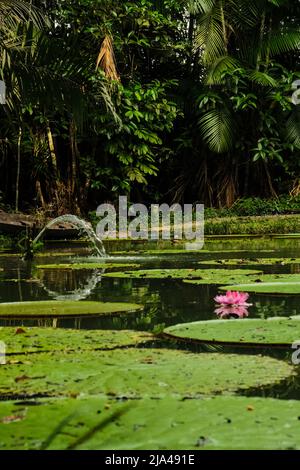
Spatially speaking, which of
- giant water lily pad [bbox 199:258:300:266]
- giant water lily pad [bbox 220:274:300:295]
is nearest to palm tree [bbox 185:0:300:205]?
giant water lily pad [bbox 199:258:300:266]

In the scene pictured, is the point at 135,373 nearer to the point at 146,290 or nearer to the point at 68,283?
the point at 146,290

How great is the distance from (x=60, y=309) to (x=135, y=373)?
4.36 feet

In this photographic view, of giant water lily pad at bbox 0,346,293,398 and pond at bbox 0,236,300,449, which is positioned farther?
giant water lily pad at bbox 0,346,293,398

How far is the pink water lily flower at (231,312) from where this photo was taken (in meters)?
3.08

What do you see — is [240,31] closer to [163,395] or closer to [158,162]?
[158,162]

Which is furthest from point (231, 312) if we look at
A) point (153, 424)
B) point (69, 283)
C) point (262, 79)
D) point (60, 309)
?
point (262, 79)

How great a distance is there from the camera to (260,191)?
13.2 meters

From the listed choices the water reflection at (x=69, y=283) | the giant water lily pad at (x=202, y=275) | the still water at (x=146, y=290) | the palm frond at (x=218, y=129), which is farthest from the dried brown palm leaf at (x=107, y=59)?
the giant water lily pad at (x=202, y=275)

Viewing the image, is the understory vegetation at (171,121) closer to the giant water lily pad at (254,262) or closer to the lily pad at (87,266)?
the lily pad at (87,266)

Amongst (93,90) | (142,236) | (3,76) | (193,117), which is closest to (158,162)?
(193,117)

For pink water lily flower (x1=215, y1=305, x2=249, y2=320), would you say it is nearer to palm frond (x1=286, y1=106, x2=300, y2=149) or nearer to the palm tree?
the palm tree

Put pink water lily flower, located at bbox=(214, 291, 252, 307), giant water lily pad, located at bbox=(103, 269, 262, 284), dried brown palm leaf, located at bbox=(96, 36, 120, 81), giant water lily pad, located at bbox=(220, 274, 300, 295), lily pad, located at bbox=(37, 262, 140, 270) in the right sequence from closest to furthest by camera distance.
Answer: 1. pink water lily flower, located at bbox=(214, 291, 252, 307)
2. giant water lily pad, located at bbox=(220, 274, 300, 295)
3. giant water lily pad, located at bbox=(103, 269, 262, 284)
4. lily pad, located at bbox=(37, 262, 140, 270)
5. dried brown palm leaf, located at bbox=(96, 36, 120, 81)

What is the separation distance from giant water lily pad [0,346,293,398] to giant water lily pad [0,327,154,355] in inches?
3.8

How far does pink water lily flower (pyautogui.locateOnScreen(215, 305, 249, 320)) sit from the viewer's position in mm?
3080
